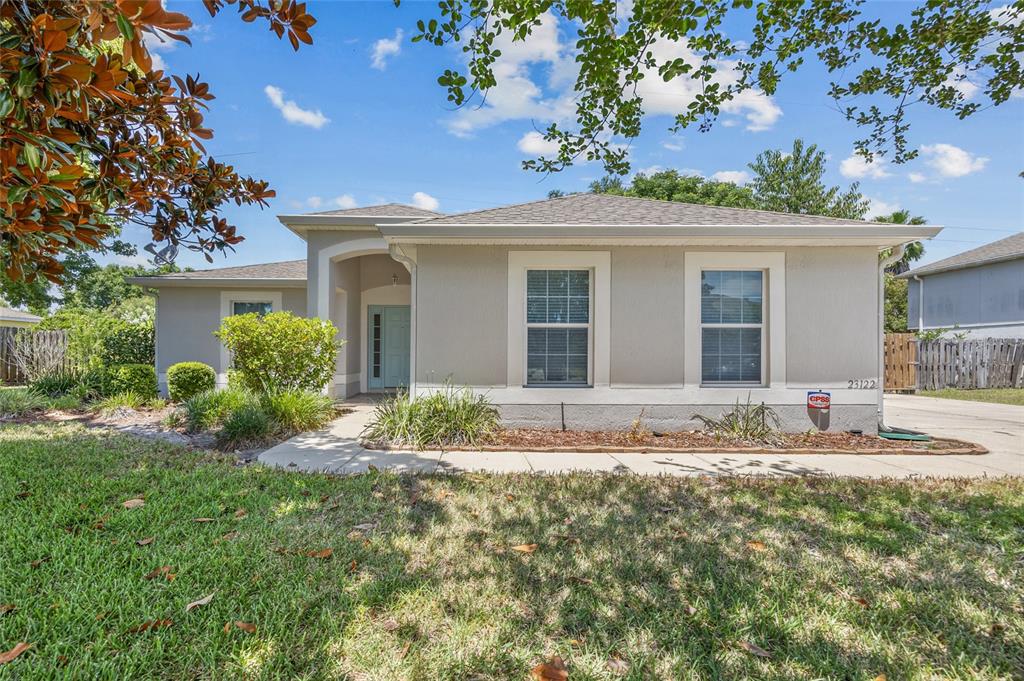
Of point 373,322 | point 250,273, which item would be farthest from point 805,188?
point 250,273

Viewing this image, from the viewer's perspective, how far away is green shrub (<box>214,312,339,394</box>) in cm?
746

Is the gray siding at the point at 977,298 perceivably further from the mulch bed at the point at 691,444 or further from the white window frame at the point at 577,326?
the white window frame at the point at 577,326

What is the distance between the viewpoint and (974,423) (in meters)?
8.32

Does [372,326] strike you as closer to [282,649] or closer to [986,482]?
[282,649]

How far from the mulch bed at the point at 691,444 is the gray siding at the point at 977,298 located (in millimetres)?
16895

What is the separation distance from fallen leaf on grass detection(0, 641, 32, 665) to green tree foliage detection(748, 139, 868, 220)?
2776 cm

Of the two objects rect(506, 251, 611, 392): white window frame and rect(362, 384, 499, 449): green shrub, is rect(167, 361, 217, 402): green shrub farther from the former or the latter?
rect(506, 251, 611, 392): white window frame

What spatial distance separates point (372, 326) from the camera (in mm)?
12289

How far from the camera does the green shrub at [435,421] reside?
6141 mm

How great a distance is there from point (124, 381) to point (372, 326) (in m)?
5.26

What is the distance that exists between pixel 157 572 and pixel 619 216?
22.7 feet

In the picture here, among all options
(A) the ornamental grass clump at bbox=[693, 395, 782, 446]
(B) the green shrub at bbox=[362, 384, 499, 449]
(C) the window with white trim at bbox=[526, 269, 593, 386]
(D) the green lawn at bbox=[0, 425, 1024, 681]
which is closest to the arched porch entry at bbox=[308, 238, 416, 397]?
(B) the green shrub at bbox=[362, 384, 499, 449]

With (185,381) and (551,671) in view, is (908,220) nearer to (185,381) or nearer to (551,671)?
(551,671)

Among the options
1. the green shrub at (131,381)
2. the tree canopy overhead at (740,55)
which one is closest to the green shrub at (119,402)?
the green shrub at (131,381)
